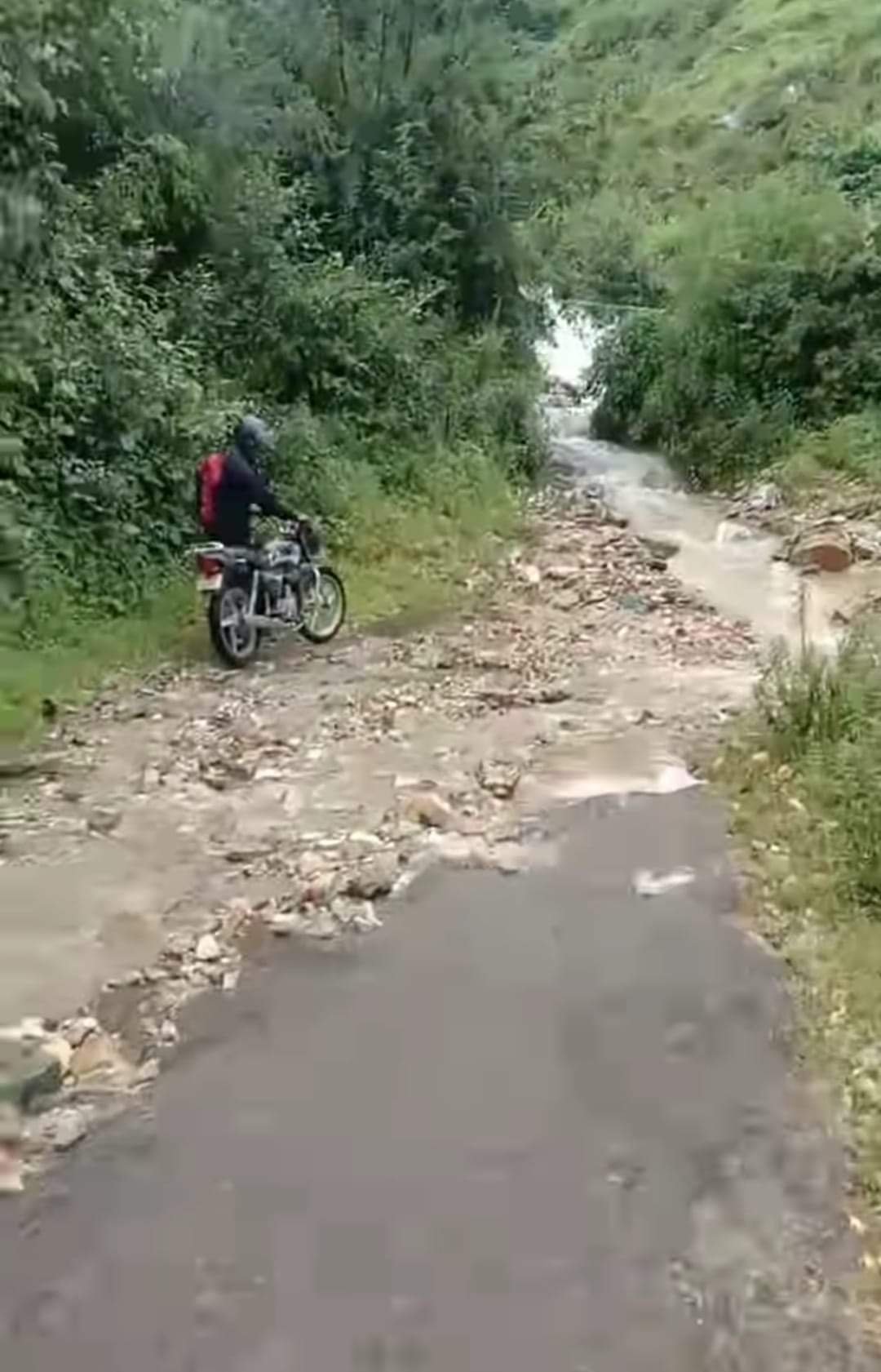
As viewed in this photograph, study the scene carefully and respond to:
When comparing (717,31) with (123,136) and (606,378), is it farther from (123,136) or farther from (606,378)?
(123,136)

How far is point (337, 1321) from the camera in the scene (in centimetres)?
453

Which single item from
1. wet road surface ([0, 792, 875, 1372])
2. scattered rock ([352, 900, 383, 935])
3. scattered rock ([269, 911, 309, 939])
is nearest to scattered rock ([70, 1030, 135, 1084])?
wet road surface ([0, 792, 875, 1372])

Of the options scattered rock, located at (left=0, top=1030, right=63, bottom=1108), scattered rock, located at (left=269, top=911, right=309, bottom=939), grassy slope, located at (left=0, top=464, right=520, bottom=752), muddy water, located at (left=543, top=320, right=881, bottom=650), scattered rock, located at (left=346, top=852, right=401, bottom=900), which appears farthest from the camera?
muddy water, located at (left=543, top=320, right=881, bottom=650)

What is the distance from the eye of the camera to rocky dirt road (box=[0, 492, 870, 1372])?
181 inches

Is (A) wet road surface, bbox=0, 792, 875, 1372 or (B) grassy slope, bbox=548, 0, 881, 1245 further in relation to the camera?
(B) grassy slope, bbox=548, 0, 881, 1245

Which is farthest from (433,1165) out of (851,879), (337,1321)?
(851,879)

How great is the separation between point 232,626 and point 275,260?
611 centimetres

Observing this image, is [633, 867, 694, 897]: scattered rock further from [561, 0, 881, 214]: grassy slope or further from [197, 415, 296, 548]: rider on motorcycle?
[561, 0, 881, 214]: grassy slope

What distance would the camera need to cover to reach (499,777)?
9.12m

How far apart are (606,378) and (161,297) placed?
9.47 metres

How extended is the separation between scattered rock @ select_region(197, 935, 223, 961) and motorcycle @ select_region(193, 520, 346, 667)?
4.47 metres

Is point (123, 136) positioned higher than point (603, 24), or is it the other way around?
point (603, 24)

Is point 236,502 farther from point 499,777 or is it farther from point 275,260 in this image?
point 275,260

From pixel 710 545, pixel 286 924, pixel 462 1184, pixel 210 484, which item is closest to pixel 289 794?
pixel 286 924
